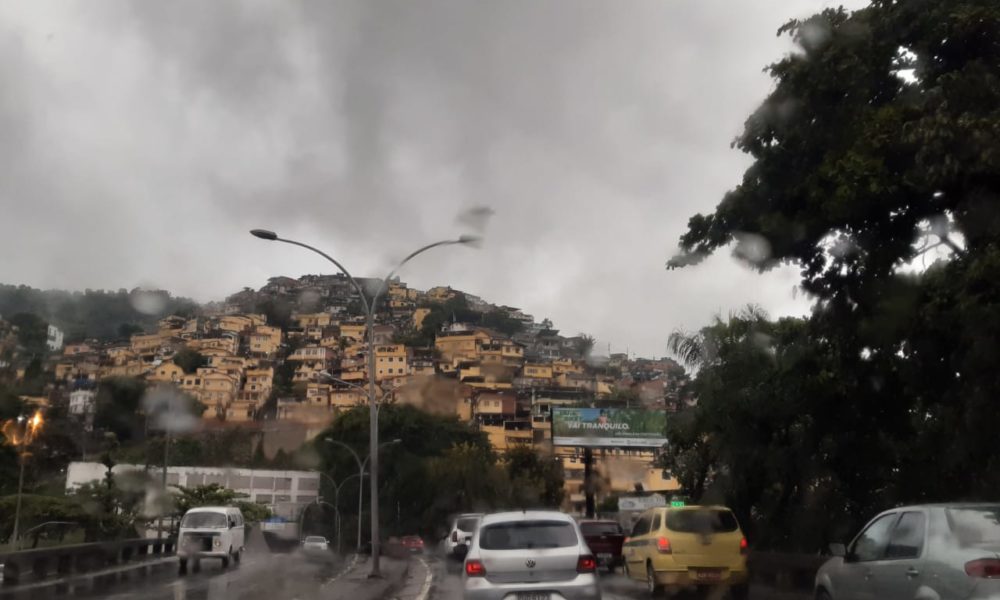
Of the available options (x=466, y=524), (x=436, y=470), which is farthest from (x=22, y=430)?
(x=436, y=470)

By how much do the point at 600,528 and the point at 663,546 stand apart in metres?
12.7

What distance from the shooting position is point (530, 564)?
10641 millimetres

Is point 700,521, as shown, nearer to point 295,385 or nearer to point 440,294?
point 295,385

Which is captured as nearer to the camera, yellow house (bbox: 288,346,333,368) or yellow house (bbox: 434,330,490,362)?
yellow house (bbox: 434,330,490,362)

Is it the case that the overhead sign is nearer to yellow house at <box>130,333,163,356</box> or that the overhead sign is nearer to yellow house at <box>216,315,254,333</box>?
yellow house at <box>216,315,254,333</box>

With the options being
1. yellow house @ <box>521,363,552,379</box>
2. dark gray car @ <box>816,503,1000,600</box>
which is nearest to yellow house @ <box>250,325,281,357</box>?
yellow house @ <box>521,363,552,379</box>

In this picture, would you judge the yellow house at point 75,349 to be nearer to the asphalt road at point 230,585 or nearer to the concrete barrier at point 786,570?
the asphalt road at point 230,585

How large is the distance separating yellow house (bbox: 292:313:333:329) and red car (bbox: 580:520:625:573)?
43351 millimetres

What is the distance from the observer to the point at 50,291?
43469mm

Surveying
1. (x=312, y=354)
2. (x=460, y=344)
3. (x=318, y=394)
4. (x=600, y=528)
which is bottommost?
(x=600, y=528)

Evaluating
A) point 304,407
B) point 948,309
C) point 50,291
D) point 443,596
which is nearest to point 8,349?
point 50,291

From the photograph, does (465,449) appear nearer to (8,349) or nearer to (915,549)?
(8,349)

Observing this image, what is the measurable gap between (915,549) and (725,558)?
25.2ft

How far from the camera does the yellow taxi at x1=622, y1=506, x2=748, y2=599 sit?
15445mm
